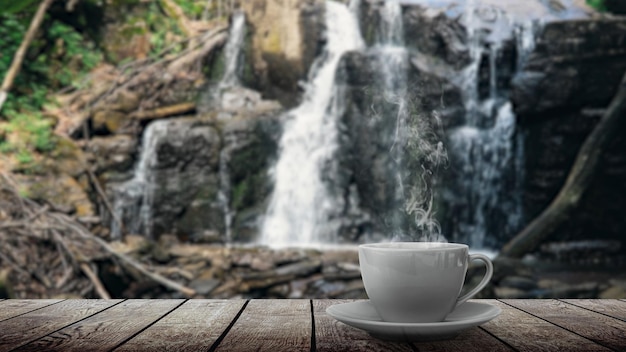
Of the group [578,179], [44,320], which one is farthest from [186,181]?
[44,320]

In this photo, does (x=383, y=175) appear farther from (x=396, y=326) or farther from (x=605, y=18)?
(x=396, y=326)

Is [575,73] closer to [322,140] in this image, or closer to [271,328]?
[322,140]

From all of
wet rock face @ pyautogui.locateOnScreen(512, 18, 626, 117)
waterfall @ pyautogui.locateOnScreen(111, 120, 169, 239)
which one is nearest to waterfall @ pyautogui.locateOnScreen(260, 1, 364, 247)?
waterfall @ pyautogui.locateOnScreen(111, 120, 169, 239)

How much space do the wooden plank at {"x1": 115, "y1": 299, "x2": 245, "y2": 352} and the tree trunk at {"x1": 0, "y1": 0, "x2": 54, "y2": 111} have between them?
3.83 metres

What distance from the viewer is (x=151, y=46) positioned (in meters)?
4.71

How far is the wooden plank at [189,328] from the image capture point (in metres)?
0.48

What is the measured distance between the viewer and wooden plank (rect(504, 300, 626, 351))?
502mm

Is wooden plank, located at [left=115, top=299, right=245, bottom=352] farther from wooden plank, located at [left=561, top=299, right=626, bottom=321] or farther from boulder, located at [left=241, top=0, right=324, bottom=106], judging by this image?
boulder, located at [left=241, top=0, right=324, bottom=106]

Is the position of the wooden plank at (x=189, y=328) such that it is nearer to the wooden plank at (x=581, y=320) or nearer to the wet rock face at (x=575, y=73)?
the wooden plank at (x=581, y=320)

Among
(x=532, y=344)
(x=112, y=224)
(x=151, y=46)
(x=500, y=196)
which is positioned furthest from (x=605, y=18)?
(x=532, y=344)

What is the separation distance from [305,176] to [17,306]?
3.61m

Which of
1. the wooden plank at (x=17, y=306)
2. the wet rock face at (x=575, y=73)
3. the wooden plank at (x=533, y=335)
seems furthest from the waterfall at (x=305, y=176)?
the wooden plank at (x=533, y=335)

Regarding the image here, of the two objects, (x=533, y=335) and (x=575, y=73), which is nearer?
(x=533, y=335)

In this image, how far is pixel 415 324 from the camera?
0.46 meters
